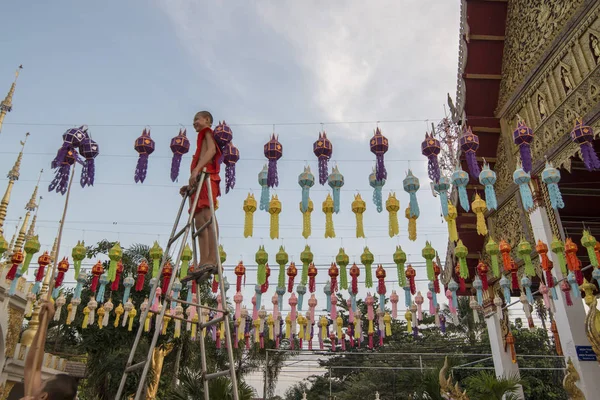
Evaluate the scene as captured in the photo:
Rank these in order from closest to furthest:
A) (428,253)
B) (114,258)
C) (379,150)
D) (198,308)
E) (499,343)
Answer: (198,308)
(379,150)
(428,253)
(114,258)
(499,343)

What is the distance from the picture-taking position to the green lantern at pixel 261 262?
8875 millimetres

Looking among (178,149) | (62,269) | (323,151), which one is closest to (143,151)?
(178,149)

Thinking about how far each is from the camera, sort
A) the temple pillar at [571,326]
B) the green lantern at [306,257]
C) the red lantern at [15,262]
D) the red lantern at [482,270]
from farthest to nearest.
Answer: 1. the red lantern at [482,270]
2. the green lantern at [306,257]
3. the red lantern at [15,262]
4. the temple pillar at [571,326]

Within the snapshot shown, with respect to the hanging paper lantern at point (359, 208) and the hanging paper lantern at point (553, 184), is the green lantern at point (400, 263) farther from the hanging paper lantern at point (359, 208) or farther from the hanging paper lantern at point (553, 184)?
the hanging paper lantern at point (553, 184)

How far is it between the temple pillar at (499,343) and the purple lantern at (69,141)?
370 inches

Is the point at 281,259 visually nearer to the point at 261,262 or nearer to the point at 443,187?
the point at 261,262

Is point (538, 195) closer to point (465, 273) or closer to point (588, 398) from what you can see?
point (465, 273)

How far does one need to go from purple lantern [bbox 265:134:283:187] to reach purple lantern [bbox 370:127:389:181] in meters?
1.61

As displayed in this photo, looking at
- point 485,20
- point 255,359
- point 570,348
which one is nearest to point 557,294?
point 570,348

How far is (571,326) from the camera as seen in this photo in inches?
301

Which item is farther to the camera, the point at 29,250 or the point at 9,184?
the point at 9,184

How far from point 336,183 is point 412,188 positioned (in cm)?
131

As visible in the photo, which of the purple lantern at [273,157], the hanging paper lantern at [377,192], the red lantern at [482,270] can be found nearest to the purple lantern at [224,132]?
the purple lantern at [273,157]

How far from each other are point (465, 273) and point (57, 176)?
7288 millimetres
